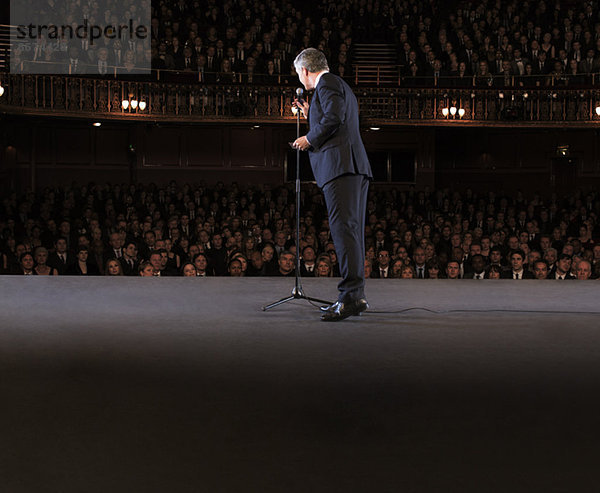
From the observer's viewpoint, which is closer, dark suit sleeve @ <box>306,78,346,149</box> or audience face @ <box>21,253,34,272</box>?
dark suit sleeve @ <box>306,78,346,149</box>

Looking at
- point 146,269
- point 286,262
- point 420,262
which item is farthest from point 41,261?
point 420,262

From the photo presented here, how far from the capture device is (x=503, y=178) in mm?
14180

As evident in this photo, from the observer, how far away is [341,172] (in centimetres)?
271

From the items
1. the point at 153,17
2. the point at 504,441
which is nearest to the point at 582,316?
the point at 504,441

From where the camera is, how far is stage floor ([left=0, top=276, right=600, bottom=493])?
1301mm

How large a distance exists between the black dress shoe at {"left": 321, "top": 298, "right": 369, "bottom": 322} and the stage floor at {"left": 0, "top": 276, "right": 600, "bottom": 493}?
69 millimetres

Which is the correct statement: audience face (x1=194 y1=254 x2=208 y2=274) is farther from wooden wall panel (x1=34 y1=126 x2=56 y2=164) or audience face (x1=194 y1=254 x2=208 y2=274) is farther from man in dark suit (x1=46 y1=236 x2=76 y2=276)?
wooden wall panel (x1=34 y1=126 x2=56 y2=164)

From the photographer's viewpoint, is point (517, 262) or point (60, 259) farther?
point (60, 259)

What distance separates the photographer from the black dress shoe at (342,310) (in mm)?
2691

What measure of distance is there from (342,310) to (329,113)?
0.74 m

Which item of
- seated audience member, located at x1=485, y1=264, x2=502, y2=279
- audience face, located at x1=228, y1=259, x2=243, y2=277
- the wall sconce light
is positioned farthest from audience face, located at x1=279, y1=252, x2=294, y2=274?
the wall sconce light

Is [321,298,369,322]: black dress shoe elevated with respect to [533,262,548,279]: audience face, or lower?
elevated

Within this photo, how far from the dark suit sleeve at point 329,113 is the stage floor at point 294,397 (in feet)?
2.32

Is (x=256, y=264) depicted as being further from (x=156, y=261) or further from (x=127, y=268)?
(x=127, y=268)
